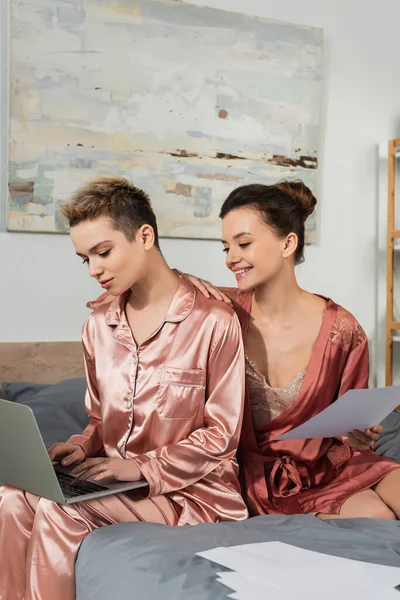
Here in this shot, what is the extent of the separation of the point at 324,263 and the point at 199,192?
701 millimetres

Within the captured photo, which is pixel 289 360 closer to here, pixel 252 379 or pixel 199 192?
pixel 252 379

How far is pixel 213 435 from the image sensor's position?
154cm

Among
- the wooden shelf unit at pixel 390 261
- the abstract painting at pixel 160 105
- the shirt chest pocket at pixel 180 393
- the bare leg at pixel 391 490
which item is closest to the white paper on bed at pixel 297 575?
the shirt chest pocket at pixel 180 393

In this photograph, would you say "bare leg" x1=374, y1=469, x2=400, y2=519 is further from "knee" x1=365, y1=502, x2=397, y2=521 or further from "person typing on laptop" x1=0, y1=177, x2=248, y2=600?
"person typing on laptop" x1=0, y1=177, x2=248, y2=600

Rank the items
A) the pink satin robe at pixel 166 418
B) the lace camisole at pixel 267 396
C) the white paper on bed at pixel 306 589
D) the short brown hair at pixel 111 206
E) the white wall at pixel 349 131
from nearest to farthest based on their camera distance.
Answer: the white paper on bed at pixel 306 589 → the pink satin robe at pixel 166 418 → the short brown hair at pixel 111 206 → the lace camisole at pixel 267 396 → the white wall at pixel 349 131

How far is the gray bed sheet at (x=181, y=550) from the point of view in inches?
47.6

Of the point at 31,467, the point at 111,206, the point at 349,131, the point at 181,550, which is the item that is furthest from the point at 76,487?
the point at 349,131

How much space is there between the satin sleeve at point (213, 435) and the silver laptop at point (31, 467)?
5cm

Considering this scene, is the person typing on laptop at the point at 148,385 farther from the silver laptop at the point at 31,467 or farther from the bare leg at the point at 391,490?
the bare leg at the point at 391,490

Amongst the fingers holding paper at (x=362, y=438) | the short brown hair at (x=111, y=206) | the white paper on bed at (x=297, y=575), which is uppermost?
the short brown hair at (x=111, y=206)

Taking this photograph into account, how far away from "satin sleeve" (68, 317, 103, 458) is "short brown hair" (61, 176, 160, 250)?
28 cm

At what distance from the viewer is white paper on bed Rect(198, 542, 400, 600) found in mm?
1123

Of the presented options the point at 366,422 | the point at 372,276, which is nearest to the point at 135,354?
the point at 366,422

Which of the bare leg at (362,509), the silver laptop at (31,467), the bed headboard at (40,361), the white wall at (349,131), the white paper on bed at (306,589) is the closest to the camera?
the white paper on bed at (306,589)
